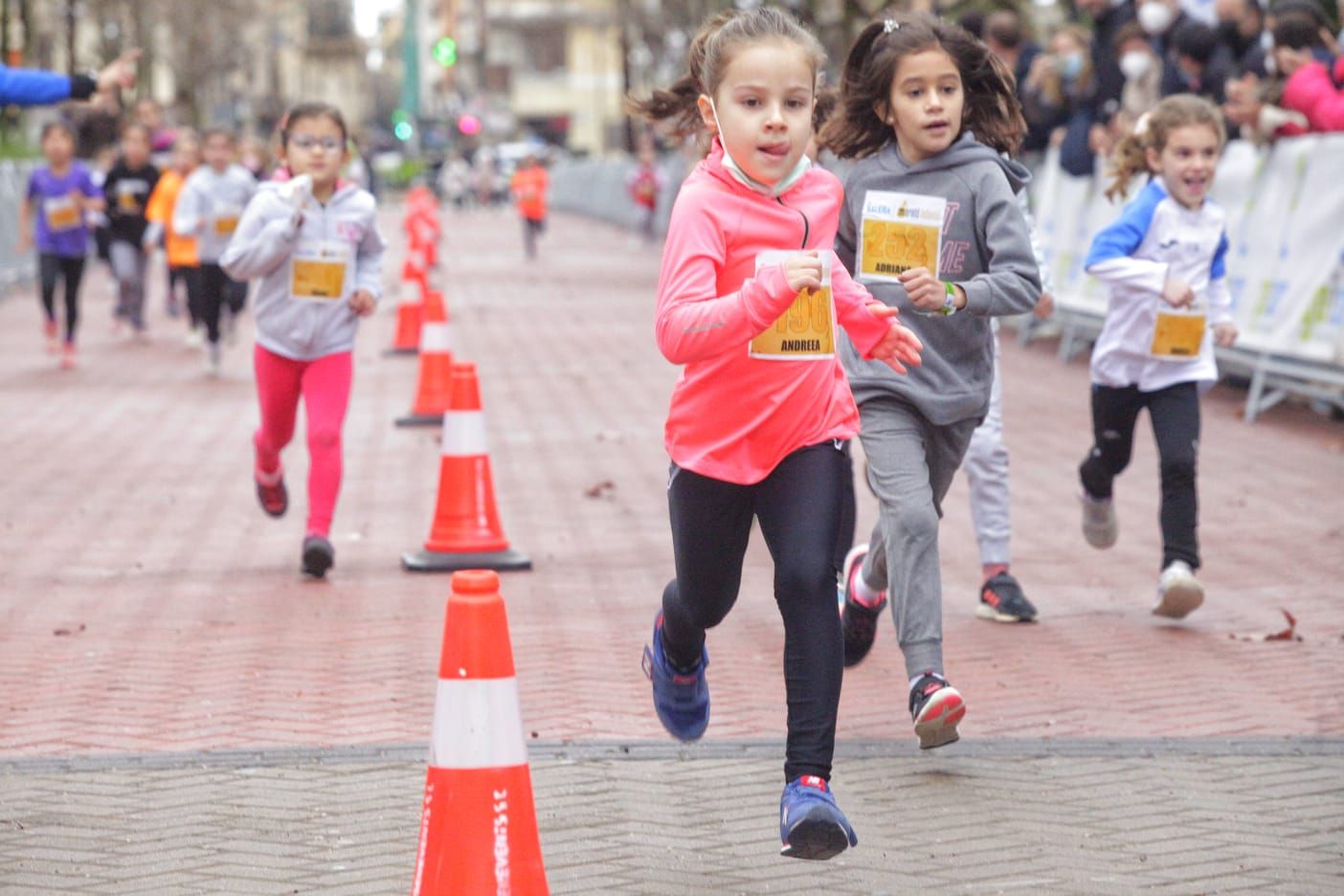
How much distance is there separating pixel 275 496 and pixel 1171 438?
3.71 m

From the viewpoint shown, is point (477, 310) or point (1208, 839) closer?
point (1208, 839)

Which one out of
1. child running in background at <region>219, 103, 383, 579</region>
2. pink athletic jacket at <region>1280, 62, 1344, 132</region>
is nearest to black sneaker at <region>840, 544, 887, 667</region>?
child running in background at <region>219, 103, 383, 579</region>

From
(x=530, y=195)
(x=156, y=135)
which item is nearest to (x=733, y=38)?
Result: (x=156, y=135)

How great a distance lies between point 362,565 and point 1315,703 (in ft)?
13.0

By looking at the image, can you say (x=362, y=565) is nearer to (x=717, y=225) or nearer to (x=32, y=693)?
(x=32, y=693)

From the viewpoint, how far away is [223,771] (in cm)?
537

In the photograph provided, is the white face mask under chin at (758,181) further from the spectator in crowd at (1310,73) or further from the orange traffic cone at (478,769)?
the spectator in crowd at (1310,73)

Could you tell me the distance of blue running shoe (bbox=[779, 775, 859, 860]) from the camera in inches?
165

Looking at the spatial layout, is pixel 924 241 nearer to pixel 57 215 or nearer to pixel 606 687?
pixel 606 687

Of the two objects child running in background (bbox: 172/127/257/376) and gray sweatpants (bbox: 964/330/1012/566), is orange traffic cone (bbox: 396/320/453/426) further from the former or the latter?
gray sweatpants (bbox: 964/330/1012/566)

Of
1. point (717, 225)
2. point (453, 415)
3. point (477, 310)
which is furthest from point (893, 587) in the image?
point (477, 310)

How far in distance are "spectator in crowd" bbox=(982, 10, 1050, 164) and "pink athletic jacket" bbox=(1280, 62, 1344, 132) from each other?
10.1ft

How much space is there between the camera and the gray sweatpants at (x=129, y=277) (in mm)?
18453

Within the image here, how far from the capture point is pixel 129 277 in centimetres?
1897
